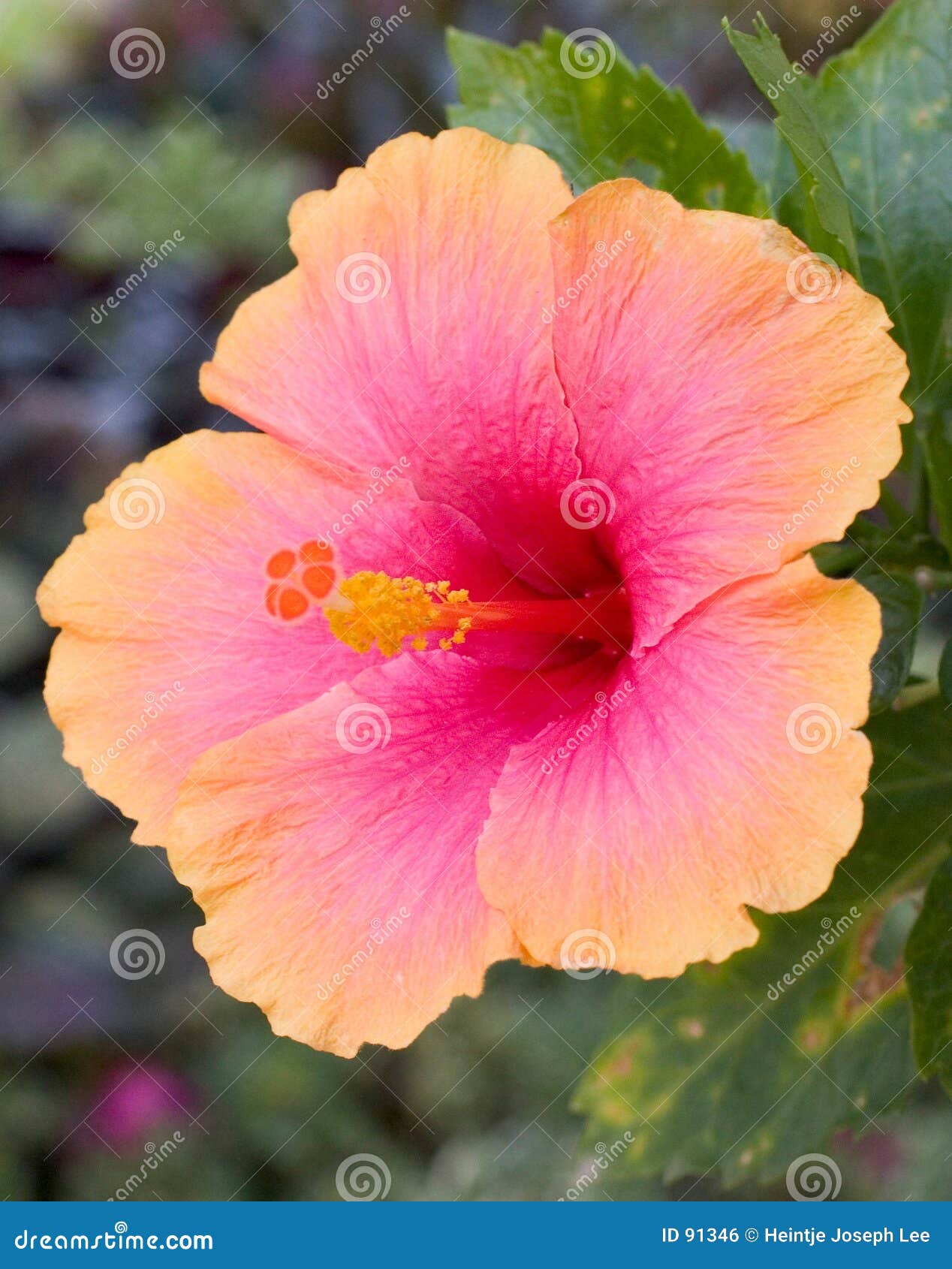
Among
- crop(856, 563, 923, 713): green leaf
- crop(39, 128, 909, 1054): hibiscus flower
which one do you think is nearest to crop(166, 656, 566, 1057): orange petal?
crop(39, 128, 909, 1054): hibiscus flower

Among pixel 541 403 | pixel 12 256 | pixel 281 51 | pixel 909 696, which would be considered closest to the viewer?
pixel 541 403

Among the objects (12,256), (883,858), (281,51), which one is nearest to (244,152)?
(281,51)

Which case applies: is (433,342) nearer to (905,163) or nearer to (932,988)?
(905,163)

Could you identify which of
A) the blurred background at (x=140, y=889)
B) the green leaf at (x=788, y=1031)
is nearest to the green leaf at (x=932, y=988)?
the green leaf at (x=788, y=1031)

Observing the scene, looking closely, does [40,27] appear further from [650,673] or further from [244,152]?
[650,673]

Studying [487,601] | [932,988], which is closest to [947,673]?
[932,988]

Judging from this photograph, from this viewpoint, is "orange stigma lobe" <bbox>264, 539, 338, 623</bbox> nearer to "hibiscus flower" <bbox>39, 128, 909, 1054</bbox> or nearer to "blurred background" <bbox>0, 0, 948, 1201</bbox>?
"hibiscus flower" <bbox>39, 128, 909, 1054</bbox>
